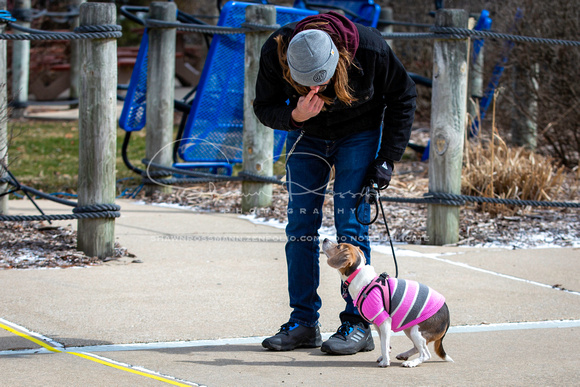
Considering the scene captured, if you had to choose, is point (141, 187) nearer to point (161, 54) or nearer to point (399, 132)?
point (161, 54)

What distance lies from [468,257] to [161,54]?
3733mm

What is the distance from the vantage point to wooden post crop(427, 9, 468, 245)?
19.0ft

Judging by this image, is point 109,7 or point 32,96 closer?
point 109,7

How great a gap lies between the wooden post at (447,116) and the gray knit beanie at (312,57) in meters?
2.75

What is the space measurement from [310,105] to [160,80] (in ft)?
14.9

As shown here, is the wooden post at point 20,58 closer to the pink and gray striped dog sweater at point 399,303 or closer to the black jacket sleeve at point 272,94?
the black jacket sleeve at point 272,94

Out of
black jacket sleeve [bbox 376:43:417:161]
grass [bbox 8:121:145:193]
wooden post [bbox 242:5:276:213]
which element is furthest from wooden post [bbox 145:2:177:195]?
black jacket sleeve [bbox 376:43:417:161]

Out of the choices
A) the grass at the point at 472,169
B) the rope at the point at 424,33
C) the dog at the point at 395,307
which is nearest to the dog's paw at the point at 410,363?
the dog at the point at 395,307

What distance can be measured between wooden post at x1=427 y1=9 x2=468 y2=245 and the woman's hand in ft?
8.71

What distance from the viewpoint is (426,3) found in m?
15.0

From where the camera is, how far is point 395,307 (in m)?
3.35

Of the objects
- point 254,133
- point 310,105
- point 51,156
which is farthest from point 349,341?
point 51,156

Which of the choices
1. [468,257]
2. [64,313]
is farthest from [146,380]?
[468,257]

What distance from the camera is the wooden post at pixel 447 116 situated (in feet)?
19.0
